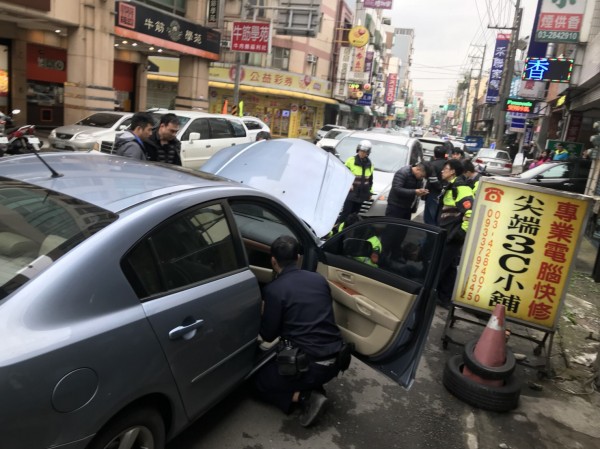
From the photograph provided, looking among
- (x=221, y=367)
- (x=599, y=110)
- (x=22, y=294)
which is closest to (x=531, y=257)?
(x=221, y=367)

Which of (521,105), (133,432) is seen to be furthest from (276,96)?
(133,432)

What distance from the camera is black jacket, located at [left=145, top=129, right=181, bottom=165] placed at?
5.24 meters

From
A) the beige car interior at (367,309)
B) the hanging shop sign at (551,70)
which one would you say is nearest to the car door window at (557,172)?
the hanging shop sign at (551,70)

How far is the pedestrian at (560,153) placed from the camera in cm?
1609

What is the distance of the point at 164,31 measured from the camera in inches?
702

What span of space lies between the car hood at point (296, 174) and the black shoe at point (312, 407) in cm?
162

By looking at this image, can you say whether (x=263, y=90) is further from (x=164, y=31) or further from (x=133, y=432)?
(x=133, y=432)

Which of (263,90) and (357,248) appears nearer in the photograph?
(357,248)

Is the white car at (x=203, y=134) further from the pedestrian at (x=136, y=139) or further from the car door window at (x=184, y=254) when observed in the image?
the car door window at (x=184, y=254)

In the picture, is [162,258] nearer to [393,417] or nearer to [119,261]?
[119,261]

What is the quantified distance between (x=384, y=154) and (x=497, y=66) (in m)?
33.4

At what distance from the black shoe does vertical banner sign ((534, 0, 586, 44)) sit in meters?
15.3

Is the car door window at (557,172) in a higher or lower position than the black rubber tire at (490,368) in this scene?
higher

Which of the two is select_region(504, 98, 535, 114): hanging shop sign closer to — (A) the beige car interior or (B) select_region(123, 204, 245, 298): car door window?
(A) the beige car interior
